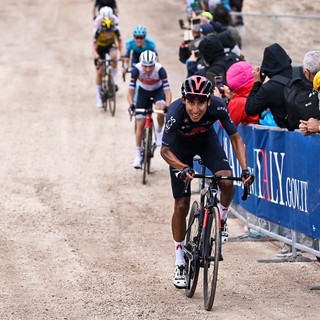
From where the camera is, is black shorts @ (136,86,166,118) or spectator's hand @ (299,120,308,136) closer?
spectator's hand @ (299,120,308,136)

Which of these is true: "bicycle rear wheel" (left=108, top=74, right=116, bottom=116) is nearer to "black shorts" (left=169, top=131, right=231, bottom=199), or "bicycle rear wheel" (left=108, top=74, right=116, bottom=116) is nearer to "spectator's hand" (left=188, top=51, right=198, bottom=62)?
"spectator's hand" (left=188, top=51, right=198, bottom=62)

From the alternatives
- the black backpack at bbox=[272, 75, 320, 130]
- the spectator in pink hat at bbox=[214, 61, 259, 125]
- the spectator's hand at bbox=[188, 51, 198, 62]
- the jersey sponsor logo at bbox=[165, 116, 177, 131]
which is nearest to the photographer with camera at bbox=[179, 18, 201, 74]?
the spectator's hand at bbox=[188, 51, 198, 62]

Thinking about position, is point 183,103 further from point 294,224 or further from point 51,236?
point 51,236

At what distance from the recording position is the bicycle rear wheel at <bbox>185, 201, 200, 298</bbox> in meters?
9.35

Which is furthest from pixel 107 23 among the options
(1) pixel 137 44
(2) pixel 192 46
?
(2) pixel 192 46

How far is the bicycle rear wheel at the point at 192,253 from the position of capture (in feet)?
30.7

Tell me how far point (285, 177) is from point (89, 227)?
3505 millimetres

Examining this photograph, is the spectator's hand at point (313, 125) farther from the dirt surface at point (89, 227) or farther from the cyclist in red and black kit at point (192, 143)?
the dirt surface at point (89, 227)

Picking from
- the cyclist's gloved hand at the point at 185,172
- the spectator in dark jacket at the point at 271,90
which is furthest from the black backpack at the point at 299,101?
the cyclist's gloved hand at the point at 185,172

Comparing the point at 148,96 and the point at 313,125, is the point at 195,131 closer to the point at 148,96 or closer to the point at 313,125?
the point at 313,125

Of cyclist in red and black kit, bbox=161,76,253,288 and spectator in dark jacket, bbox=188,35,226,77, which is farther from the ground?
spectator in dark jacket, bbox=188,35,226,77

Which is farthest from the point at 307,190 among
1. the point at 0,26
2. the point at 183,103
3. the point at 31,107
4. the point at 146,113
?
the point at 0,26

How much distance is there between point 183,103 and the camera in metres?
9.29

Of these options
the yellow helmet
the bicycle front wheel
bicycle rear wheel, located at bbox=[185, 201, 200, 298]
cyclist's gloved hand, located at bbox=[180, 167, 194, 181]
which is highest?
the yellow helmet
